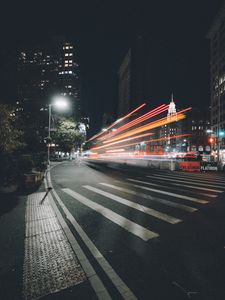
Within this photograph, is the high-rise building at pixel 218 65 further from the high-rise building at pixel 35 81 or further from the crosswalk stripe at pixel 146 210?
the crosswalk stripe at pixel 146 210

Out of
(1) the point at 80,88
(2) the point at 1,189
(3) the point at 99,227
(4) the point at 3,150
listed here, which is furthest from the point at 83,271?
(1) the point at 80,88

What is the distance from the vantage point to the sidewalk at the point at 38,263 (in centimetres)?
342

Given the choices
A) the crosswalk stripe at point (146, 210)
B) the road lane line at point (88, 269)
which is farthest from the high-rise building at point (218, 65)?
the road lane line at point (88, 269)

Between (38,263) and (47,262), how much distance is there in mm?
168

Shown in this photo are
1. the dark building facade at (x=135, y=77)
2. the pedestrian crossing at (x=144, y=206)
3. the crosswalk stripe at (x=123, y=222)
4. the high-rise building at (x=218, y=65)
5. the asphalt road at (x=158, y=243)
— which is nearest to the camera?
the asphalt road at (x=158, y=243)

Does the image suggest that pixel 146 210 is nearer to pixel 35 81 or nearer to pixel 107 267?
pixel 107 267

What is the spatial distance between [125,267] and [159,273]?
24.5 inches

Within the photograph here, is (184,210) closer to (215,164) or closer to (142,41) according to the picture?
(215,164)

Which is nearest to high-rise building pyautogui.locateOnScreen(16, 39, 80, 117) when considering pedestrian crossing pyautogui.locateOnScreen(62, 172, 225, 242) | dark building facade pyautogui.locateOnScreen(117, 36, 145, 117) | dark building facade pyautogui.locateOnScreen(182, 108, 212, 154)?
pedestrian crossing pyautogui.locateOnScreen(62, 172, 225, 242)

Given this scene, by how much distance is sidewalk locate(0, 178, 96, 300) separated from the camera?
342 centimetres

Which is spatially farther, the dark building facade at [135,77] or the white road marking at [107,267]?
the dark building facade at [135,77]

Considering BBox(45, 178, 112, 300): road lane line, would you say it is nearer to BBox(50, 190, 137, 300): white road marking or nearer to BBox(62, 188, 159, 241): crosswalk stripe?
BBox(50, 190, 137, 300): white road marking

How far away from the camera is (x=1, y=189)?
38.5 ft

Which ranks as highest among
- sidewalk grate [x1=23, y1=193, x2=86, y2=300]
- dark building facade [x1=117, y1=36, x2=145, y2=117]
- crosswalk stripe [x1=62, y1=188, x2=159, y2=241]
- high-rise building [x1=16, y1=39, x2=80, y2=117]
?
dark building facade [x1=117, y1=36, x2=145, y2=117]
